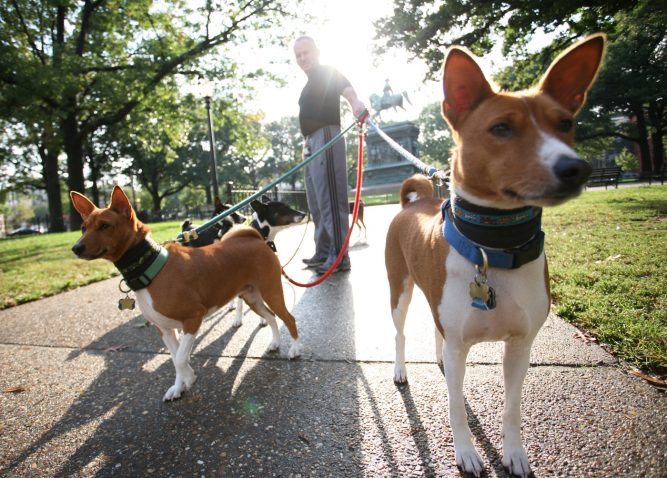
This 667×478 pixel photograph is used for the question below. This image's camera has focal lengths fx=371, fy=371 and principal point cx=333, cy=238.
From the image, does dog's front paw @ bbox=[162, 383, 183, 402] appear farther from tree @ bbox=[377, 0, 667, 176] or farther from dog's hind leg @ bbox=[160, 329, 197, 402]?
tree @ bbox=[377, 0, 667, 176]

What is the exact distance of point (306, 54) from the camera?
16.8ft

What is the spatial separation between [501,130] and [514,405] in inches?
49.3

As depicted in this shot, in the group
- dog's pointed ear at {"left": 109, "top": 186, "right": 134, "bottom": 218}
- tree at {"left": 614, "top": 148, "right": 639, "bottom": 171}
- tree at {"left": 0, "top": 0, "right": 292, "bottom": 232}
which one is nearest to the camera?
dog's pointed ear at {"left": 109, "top": 186, "right": 134, "bottom": 218}

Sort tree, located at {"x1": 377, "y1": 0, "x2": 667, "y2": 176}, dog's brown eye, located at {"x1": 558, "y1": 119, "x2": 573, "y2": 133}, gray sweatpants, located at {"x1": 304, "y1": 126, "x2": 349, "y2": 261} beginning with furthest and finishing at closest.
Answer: tree, located at {"x1": 377, "y1": 0, "x2": 667, "y2": 176} < gray sweatpants, located at {"x1": 304, "y1": 126, "x2": 349, "y2": 261} < dog's brown eye, located at {"x1": 558, "y1": 119, "x2": 573, "y2": 133}

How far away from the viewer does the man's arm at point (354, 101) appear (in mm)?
4695

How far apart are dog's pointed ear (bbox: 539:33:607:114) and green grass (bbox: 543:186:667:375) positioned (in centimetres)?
181

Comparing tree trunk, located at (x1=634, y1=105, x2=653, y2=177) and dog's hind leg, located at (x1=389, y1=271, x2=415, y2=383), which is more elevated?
tree trunk, located at (x1=634, y1=105, x2=653, y2=177)

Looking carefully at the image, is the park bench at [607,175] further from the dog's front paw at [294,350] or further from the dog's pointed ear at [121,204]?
the dog's pointed ear at [121,204]

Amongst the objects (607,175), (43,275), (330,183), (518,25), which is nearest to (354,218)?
(330,183)

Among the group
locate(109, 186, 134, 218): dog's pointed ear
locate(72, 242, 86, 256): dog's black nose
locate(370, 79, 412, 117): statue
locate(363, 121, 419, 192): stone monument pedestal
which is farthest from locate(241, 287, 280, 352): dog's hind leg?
locate(370, 79, 412, 117): statue

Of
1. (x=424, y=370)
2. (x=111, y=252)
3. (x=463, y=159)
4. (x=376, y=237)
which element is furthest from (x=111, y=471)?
(x=376, y=237)

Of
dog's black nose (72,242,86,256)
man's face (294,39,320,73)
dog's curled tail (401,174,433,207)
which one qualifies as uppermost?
man's face (294,39,320,73)

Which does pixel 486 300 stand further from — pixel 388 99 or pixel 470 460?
pixel 388 99

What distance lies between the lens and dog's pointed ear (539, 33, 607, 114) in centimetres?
156
